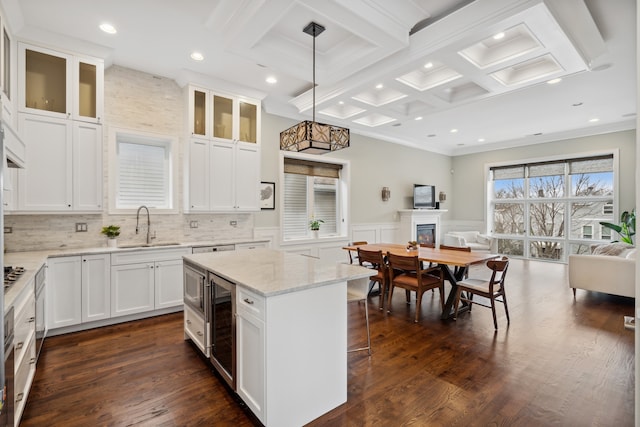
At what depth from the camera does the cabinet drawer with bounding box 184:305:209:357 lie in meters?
2.61

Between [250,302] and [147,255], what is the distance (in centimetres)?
238

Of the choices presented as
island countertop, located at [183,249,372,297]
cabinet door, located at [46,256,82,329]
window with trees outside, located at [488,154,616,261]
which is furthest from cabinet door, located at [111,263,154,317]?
window with trees outside, located at [488,154,616,261]

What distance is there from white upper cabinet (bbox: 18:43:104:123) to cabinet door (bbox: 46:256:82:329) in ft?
5.21

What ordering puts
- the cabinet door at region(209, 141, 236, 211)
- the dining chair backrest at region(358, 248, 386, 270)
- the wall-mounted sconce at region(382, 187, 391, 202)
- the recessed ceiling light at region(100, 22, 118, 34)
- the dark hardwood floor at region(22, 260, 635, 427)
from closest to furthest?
1. the dark hardwood floor at region(22, 260, 635, 427)
2. the recessed ceiling light at region(100, 22, 118, 34)
3. the dining chair backrest at region(358, 248, 386, 270)
4. the cabinet door at region(209, 141, 236, 211)
5. the wall-mounted sconce at region(382, 187, 391, 202)

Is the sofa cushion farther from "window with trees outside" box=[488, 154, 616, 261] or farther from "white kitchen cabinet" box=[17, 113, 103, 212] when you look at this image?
"white kitchen cabinet" box=[17, 113, 103, 212]

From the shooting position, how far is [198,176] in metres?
4.25

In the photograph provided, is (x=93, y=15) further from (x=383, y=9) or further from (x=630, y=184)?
(x=630, y=184)

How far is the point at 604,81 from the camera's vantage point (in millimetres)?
4293

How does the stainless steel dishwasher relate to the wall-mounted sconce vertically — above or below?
below

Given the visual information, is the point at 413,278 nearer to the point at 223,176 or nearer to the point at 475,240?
the point at 223,176

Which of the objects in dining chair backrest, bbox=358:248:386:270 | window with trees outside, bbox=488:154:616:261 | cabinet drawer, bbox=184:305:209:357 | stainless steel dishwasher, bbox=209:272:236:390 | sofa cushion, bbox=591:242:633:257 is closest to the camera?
stainless steel dishwasher, bbox=209:272:236:390

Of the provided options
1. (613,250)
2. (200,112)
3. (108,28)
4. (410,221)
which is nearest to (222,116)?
(200,112)

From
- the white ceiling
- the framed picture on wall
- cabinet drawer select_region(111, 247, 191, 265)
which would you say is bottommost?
cabinet drawer select_region(111, 247, 191, 265)

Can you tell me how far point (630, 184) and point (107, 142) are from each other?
9.30m
